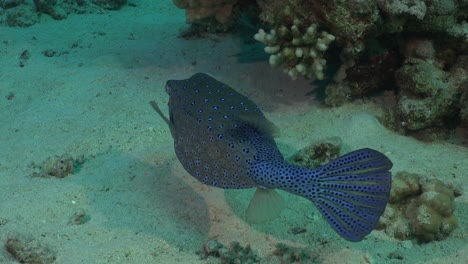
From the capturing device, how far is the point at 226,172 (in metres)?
3.64

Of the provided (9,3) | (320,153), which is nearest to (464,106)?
(320,153)

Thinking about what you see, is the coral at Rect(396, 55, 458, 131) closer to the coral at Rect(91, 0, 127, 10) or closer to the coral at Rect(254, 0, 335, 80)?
the coral at Rect(254, 0, 335, 80)

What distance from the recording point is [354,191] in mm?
3178

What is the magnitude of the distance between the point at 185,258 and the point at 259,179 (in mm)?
1133

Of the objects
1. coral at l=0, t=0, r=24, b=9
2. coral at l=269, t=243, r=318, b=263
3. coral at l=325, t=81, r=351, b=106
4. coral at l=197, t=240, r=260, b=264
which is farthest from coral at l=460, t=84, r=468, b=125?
coral at l=0, t=0, r=24, b=9

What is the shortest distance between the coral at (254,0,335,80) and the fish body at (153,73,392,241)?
1.75 m

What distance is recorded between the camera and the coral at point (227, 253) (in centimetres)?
386

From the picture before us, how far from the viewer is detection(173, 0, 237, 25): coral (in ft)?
23.4

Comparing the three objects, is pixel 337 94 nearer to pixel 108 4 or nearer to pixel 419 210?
pixel 419 210

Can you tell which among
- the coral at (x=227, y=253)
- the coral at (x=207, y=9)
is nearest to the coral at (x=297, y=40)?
the coral at (x=207, y=9)

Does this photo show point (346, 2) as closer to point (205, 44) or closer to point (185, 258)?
point (185, 258)

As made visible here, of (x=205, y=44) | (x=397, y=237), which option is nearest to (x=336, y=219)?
(x=397, y=237)

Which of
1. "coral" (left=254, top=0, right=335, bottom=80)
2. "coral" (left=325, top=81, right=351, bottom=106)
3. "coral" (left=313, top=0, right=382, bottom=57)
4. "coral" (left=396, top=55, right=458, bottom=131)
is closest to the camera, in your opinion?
"coral" (left=313, top=0, right=382, bottom=57)

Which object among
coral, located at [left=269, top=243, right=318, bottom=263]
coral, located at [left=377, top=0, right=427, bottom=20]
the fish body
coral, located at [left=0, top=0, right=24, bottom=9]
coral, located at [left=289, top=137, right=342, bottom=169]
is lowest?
coral, located at [left=0, top=0, right=24, bottom=9]
